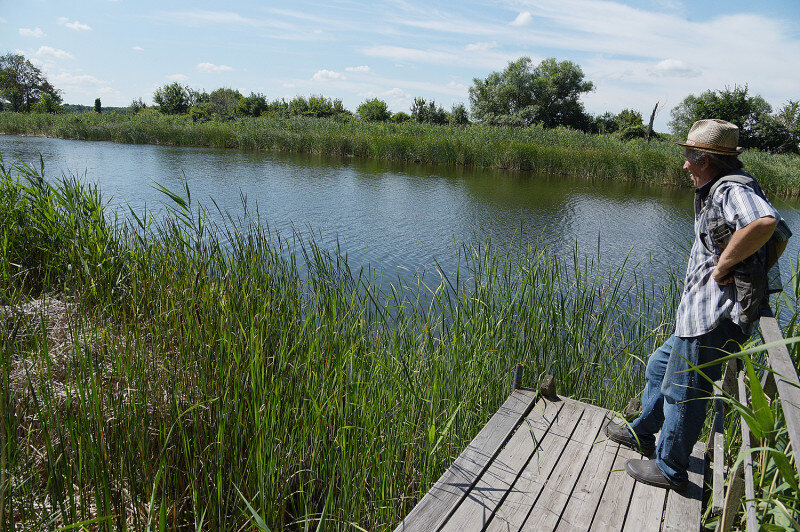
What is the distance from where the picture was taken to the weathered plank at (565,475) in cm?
174

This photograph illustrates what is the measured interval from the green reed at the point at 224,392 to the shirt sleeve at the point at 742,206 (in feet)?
3.90

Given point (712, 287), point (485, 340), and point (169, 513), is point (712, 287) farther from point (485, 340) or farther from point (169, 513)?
point (169, 513)

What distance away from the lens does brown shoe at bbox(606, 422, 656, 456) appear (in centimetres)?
221

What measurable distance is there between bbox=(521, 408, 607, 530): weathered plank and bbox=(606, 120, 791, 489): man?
199 mm

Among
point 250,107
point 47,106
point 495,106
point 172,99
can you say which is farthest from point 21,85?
point 495,106

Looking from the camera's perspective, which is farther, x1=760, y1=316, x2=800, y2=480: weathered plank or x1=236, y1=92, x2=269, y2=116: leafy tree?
x1=236, y1=92, x2=269, y2=116: leafy tree

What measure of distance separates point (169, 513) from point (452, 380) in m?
1.33

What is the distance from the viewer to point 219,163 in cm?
1520

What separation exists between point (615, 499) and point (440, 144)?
17.9 metres

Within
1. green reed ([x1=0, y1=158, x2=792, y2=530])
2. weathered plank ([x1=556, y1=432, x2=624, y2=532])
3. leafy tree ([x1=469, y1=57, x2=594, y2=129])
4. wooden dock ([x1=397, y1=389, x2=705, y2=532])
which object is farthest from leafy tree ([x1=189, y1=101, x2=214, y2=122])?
weathered plank ([x1=556, y1=432, x2=624, y2=532])

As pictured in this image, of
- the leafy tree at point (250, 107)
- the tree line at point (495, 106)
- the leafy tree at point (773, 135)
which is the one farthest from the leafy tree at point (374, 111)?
the leafy tree at point (773, 135)

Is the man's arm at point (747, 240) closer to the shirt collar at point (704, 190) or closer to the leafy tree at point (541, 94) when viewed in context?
the shirt collar at point (704, 190)

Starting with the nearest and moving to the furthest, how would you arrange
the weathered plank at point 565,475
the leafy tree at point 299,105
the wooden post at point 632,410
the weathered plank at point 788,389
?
the weathered plank at point 788,389, the weathered plank at point 565,475, the wooden post at point 632,410, the leafy tree at point 299,105

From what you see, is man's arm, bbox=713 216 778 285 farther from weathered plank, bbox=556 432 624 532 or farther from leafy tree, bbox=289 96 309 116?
leafy tree, bbox=289 96 309 116
